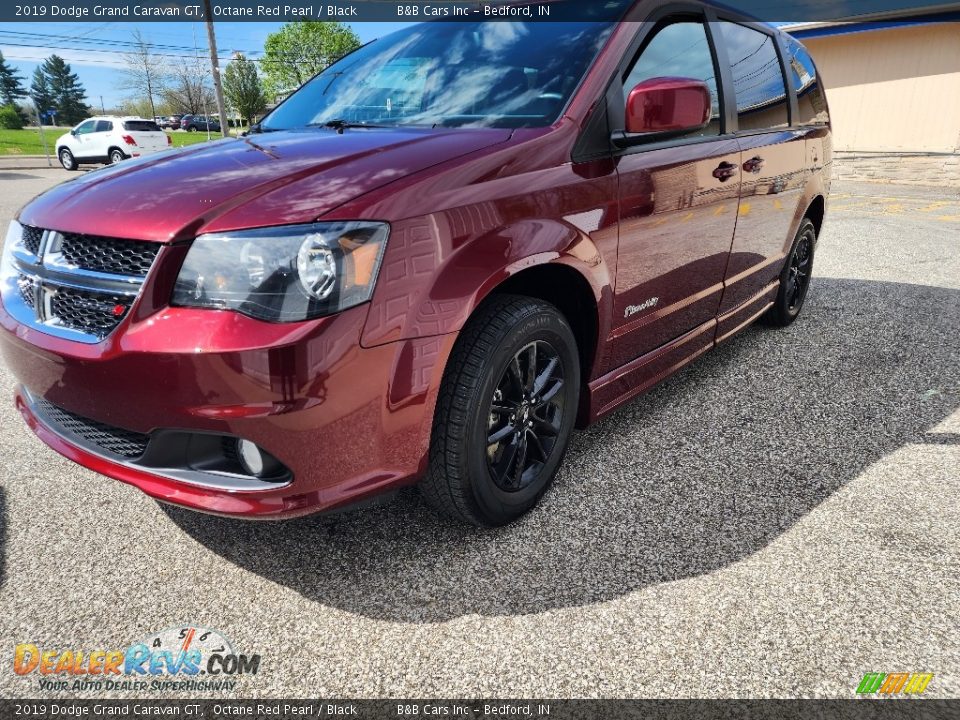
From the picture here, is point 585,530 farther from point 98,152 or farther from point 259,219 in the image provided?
point 98,152

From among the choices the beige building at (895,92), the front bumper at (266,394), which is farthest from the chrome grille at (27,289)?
the beige building at (895,92)

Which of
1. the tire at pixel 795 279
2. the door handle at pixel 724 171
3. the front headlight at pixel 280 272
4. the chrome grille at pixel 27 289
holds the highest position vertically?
the door handle at pixel 724 171

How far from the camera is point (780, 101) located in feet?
12.3

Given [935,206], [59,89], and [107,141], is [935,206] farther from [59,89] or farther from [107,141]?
[59,89]

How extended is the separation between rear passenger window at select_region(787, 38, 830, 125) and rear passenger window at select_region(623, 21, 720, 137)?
1.25 m

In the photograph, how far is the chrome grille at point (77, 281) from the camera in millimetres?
1704

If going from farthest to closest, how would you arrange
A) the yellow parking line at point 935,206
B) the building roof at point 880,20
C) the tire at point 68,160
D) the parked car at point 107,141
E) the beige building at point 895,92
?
1. the tire at point 68,160
2. the parked car at point 107,141
3. the beige building at point 895,92
4. the building roof at point 880,20
5. the yellow parking line at point 935,206

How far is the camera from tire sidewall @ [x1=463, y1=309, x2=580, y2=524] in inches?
78.0

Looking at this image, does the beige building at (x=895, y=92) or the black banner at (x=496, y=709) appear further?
the beige building at (x=895, y=92)

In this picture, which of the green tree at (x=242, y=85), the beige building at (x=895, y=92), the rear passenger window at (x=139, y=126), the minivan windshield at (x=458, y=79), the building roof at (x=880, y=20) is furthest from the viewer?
the green tree at (x=242, y=85)

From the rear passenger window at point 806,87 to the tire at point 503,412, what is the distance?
2681 mm

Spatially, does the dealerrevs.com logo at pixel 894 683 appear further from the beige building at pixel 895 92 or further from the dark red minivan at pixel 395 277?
the beige building at pixel 895 92

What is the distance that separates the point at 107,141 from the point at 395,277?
23.9 meters

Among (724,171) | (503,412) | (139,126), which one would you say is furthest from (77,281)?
(139,126)
